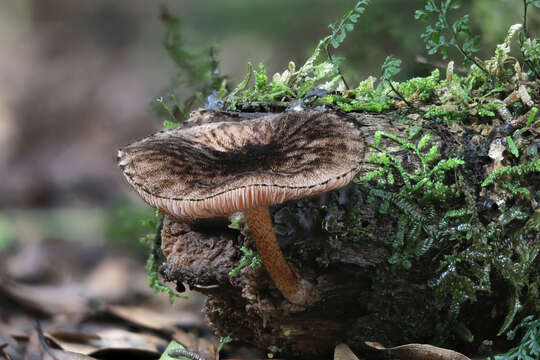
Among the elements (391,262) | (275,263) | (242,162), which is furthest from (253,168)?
(391,262)

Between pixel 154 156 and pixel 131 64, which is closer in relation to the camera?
pixel 154 156

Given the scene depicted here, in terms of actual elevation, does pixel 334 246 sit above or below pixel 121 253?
below

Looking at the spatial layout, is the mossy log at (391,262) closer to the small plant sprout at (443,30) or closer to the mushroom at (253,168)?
the mushroom at (253,168)

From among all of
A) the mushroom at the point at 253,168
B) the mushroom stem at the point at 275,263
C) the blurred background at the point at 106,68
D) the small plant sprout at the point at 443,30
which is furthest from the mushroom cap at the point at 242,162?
the blurred background at the point at 106,68

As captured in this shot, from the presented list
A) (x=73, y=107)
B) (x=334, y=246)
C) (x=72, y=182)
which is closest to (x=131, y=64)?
(x=73, y=107)

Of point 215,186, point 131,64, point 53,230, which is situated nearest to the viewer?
point 215,186

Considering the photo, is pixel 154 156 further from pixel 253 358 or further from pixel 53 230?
pixel 53 230
